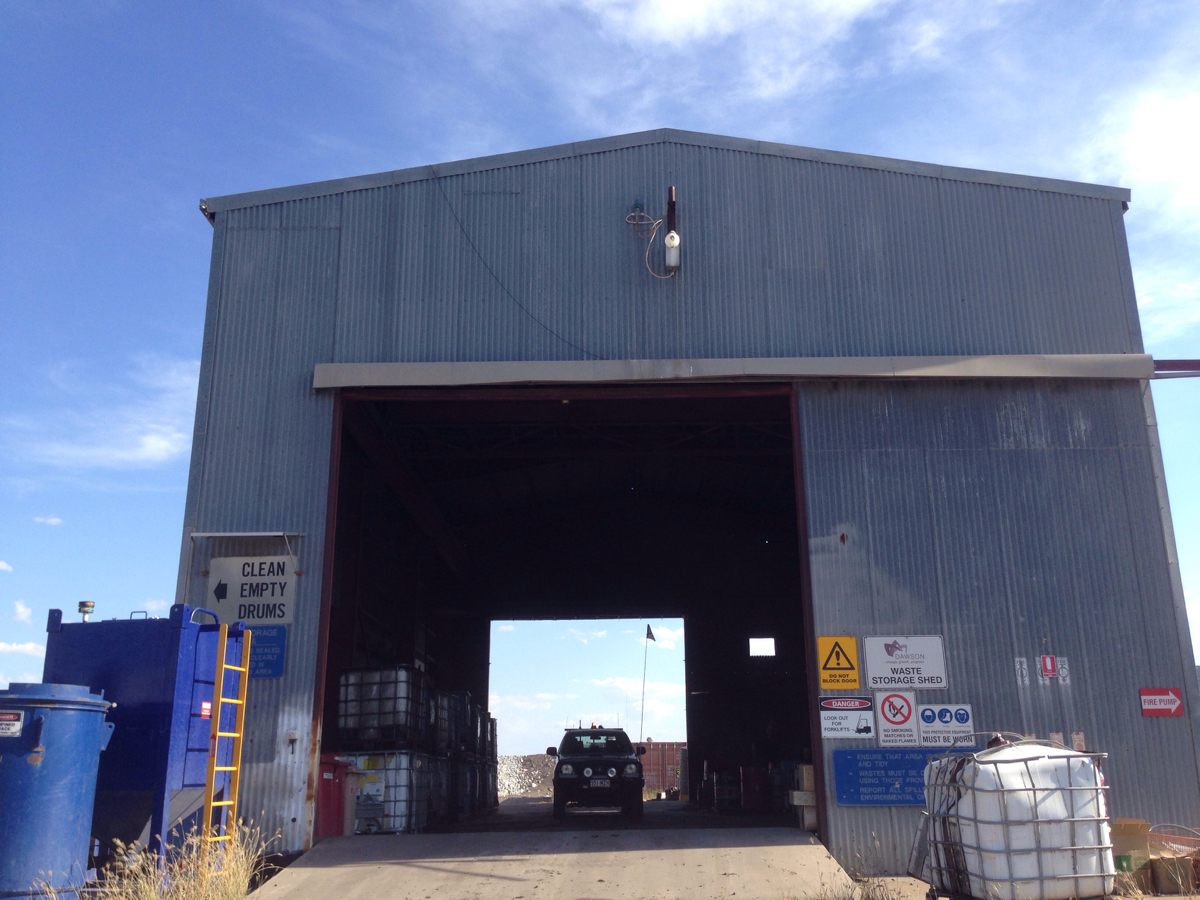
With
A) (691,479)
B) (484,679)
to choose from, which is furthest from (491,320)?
(484,679)

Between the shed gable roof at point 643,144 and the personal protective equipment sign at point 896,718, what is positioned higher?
the shed gable roof at point 643,144

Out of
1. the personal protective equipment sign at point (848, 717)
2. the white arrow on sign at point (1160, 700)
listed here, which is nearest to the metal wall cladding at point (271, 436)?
the personal protective equipment sign at point (848, 717)

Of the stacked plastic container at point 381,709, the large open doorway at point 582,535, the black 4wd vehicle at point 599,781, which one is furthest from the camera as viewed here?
the black 4wd vehicle at point 599,781

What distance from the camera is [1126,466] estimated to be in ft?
44.8

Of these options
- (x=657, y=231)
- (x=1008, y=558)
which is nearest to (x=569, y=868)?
(x=1008, y=558)

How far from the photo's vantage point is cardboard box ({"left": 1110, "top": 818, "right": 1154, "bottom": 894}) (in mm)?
11000

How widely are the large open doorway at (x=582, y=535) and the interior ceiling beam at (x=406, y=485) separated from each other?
6cm

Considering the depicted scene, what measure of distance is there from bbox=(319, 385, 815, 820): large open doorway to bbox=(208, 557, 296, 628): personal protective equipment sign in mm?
584

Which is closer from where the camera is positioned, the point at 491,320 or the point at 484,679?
the point at 491,320

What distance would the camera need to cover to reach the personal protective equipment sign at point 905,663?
12.6m

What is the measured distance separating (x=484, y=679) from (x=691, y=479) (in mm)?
10726

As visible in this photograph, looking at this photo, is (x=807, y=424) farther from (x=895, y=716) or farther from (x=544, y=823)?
(x=544, y=823)

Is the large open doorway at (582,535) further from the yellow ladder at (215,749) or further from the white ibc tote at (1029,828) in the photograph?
the white ibc tote at (1029,828)

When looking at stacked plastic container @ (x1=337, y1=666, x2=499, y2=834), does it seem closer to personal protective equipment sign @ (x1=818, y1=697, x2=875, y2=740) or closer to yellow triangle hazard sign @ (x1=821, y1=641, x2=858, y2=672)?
personal protective equipment sign @ (x1=818, y1=697, x2=875, y2=740)
